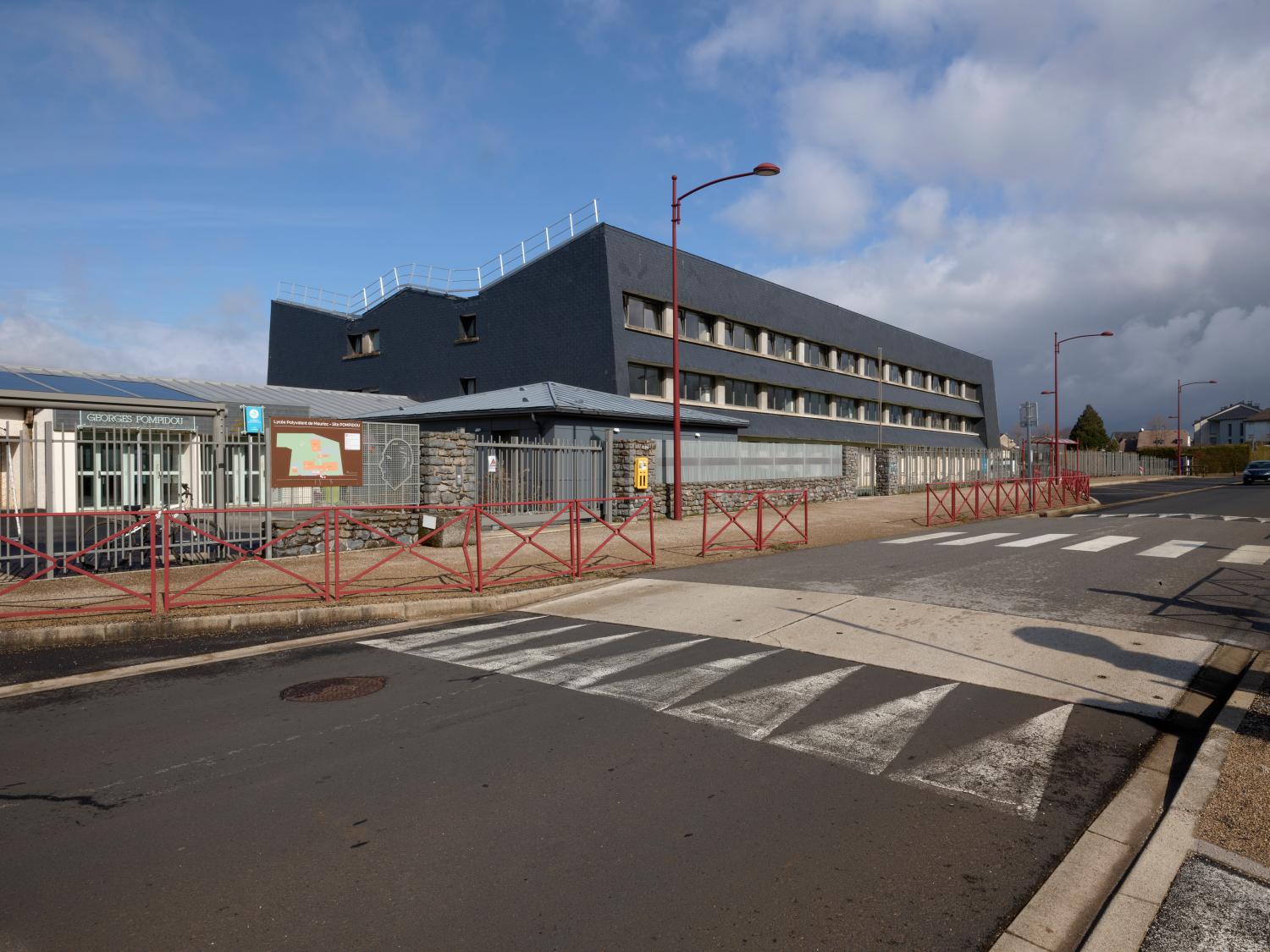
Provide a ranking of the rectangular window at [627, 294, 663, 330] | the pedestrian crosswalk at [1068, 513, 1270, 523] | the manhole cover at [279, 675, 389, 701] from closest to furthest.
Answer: the manhole cover at [279, 675, 389, 701], the pedestrian crosswalk at [1068, 513, 1270, 523], the rectangular window at [627, 294, 663, 330]

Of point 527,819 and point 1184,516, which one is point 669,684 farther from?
point 1184,516

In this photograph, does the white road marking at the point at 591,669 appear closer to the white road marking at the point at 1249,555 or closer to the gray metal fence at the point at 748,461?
the white road marking at the point at 1249,555

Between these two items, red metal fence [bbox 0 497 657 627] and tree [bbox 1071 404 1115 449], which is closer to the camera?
red metal fence [bbox 0 497 657 627]

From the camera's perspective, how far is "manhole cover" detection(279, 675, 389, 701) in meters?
6.28

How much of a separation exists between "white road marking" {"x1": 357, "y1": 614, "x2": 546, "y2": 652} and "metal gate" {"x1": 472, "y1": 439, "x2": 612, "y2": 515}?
26.0 feet

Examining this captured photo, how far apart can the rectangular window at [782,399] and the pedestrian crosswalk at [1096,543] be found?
20.8 m

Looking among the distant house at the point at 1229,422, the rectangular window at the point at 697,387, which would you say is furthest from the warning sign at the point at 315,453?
the distant house at the point at 1229,422

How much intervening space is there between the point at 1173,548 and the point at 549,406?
13.8 metres

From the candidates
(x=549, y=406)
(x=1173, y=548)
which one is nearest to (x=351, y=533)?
(x=549, y=406)

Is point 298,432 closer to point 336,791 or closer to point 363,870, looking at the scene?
point 336,791

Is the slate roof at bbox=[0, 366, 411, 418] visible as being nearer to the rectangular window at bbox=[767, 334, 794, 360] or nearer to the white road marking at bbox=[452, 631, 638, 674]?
the white road marking at bbox=[452, 631, 638, 674]

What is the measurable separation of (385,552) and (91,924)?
11602 millimetres

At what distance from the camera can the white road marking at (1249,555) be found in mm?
12677

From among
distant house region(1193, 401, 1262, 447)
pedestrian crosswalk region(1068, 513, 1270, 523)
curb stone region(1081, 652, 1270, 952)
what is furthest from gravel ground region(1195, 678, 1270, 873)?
distant house region(1193, 401, 1262, 447)
